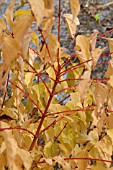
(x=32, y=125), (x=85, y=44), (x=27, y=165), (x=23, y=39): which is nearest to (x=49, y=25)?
(x=23, y=39)

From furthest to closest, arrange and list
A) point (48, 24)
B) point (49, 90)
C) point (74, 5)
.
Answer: point (49, 90) → point (74, 5) → point (48, 24)

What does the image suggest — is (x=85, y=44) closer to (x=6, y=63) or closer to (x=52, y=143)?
(x=6, y=63)

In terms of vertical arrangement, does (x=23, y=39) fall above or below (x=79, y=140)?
above

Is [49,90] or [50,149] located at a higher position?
[49,90]

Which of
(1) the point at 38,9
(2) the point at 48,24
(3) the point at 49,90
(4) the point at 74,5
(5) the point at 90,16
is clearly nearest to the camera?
(1) the point at 38,9

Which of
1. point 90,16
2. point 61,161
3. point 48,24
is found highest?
point 90,16

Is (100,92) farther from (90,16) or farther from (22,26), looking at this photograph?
(90,16)

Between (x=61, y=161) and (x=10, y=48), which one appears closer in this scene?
(x=10, y=48)

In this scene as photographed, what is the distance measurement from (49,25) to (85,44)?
0.53 ft

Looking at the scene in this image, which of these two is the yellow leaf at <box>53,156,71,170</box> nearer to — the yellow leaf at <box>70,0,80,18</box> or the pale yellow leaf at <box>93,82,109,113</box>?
the pale yellow leaf at <box>93,82,109,113</box>

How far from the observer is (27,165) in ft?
2.77

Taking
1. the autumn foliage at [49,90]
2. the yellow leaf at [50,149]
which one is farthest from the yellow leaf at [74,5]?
the yellow leaf at [50,149]

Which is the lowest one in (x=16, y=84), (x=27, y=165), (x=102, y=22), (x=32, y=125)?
(x=27, y=165)

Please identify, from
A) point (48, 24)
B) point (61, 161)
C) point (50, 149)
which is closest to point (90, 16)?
point (50, 149)
